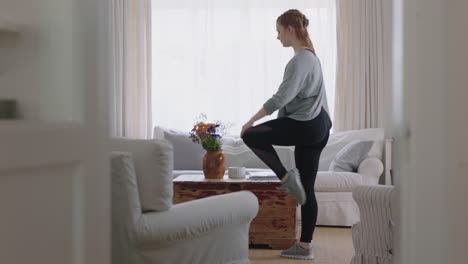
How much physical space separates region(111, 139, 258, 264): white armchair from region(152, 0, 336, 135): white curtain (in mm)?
3678

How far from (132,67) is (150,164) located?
4.37 meters

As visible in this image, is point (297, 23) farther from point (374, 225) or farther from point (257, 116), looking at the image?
point (374, 225)

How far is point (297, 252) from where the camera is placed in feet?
13.0

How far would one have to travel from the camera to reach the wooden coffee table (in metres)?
4.30

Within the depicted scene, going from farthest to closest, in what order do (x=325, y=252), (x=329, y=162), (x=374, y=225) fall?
1. (x=329, y=162)
2. (x=325, y=252)
3. (x=374, y=225)

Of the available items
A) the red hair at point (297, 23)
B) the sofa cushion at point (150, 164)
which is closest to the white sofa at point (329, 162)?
the red hair at point (297, 23)

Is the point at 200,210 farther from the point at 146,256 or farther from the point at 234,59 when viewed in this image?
the point at 234,59

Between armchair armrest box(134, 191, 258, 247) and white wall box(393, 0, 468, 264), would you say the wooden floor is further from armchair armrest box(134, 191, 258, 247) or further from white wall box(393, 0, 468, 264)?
white wall box(393, 0, 468, 264)

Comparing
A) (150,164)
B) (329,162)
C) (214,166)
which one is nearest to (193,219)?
(150,164)

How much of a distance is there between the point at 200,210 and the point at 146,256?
33cm

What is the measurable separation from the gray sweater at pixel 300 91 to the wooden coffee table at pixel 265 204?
0.65 metres

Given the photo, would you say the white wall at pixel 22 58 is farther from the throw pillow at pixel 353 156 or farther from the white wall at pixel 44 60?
the throw pillow at pixel 353 156

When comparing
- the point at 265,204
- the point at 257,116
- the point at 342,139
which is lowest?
the point at 265,204

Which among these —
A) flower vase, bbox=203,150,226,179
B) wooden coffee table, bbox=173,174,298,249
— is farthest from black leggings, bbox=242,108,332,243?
flower vase, bbox=203,150,226,179
